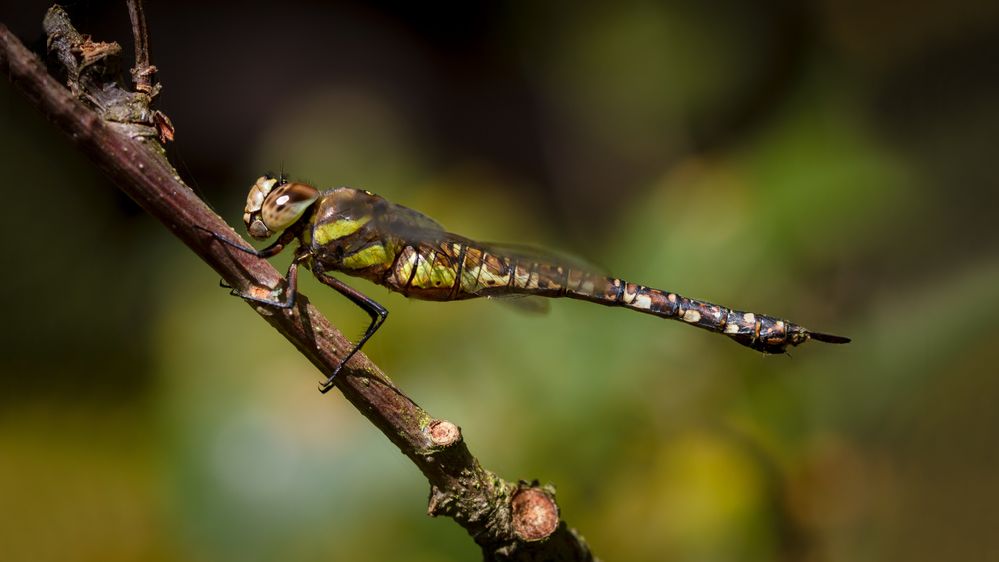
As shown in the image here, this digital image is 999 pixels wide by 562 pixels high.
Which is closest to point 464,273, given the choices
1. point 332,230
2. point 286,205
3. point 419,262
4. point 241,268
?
point 419,262

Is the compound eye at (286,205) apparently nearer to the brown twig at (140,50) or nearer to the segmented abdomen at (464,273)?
the segmented abdomen at (464,273)

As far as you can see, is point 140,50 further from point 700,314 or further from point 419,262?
point 700,314

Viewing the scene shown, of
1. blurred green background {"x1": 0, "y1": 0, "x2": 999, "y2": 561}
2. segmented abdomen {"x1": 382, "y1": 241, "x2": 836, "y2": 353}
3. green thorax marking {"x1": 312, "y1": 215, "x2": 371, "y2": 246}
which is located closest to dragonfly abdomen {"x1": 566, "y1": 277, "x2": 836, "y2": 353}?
segmented abdomen {"x1": 382, "y1": 241, "x2": 836, "y2": 353}

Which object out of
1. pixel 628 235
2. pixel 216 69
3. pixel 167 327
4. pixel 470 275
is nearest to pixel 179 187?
pixel 470 275

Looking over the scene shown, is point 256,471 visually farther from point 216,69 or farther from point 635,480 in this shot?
point 216,69

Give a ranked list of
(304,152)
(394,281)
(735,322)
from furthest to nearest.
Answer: (304,152), (735,322), (394,281)

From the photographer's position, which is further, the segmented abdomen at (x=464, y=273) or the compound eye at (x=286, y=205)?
the segmented abdomen at (x=464, y=273)

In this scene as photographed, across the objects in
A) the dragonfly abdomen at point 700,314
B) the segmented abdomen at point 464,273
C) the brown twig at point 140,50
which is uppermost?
the dragonfly abdomen at point 700,314

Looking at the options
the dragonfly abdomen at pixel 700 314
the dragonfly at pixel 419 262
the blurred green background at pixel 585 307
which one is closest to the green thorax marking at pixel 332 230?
the dragonfly at pixel 419 262
